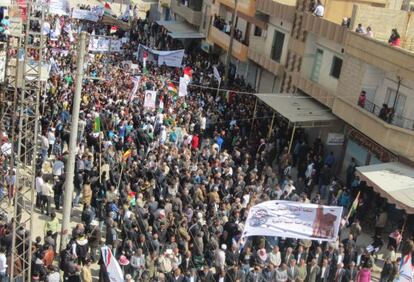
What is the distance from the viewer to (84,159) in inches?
776

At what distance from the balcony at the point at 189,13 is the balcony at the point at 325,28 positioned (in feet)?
53.9

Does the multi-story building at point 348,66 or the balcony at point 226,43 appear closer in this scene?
the multi-story building at point 348,66

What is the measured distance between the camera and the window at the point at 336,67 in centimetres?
2606

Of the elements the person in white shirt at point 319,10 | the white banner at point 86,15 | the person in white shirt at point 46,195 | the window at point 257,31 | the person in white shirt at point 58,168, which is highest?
the person in white shirt at point 319,10

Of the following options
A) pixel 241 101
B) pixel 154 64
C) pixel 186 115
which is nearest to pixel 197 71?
pixel 154 64

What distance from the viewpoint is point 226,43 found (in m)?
36.6

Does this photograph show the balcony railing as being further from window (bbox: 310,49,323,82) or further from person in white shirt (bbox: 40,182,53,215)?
person in white shirt (bbox: 40,182,53,215)

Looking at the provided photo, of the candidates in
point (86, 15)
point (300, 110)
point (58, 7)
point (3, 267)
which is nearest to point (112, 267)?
point (3, 267)

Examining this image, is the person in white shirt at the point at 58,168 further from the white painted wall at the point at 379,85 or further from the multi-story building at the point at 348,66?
the white painted wall at the point at 379,85

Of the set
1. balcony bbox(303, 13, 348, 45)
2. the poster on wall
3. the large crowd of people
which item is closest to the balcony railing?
the large crowd of people

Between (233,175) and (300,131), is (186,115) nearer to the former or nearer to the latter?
(300,131)

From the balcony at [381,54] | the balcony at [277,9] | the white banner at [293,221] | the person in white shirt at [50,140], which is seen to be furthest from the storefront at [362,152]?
the person in white shirt at [50,140]

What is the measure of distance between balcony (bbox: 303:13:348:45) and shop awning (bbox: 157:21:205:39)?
15.8 meters

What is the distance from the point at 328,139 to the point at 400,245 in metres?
6.40
